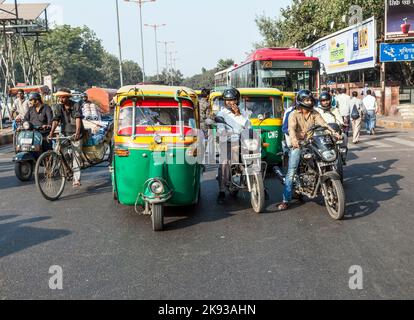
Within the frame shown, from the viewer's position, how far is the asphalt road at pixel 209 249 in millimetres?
4031

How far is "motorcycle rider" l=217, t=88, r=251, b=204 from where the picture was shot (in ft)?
23.1

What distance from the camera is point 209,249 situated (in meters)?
5.10

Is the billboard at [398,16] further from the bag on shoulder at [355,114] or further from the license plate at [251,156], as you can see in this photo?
the license plate at [251,156]

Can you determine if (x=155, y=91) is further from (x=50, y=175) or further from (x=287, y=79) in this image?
(x=287, y=79)

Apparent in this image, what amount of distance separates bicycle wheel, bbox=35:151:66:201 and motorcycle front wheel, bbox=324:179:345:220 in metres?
4.29

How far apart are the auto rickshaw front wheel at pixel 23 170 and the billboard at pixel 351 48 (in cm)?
1685

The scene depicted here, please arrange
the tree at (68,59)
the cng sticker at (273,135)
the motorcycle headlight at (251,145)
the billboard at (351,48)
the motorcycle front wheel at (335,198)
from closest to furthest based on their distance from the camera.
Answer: the motorcycle front wheel at (335,198) → the motorcycle headlight at (251,145) → the cng sticker at (273,135) → the billboard at (351,48) → the tree at (68,59)

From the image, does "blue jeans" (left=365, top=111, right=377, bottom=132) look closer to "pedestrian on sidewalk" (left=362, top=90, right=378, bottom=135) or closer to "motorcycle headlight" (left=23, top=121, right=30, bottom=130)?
"pedestrian on sidewalk" (left=362, top=90, right=378, bottom=135)

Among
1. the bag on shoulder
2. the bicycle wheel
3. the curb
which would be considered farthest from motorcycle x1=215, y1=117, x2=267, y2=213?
the curb

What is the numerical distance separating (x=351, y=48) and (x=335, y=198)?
946 inches

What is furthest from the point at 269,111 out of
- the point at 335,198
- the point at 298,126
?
the point at 335,198

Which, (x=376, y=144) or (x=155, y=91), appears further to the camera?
(x=376, y=144)

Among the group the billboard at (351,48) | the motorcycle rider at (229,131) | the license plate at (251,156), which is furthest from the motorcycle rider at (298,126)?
the billboard at (351,48)

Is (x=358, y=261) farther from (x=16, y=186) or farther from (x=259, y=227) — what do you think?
(x=16, y=186)
